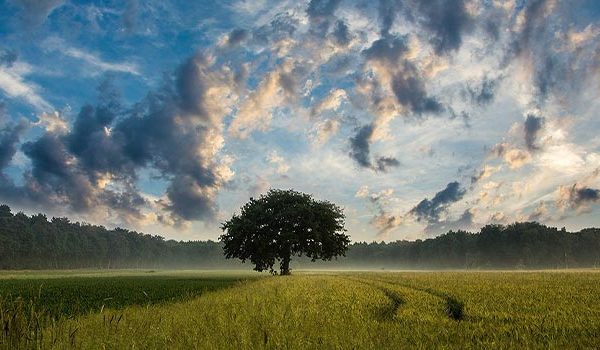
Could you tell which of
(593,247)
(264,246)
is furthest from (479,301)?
(593,247)

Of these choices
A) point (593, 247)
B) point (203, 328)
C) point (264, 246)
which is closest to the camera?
point (203, 328)

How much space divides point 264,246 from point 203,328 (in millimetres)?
51863

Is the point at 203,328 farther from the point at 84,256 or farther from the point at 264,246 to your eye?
the point at 84,256

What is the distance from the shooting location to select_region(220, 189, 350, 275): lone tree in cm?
6209

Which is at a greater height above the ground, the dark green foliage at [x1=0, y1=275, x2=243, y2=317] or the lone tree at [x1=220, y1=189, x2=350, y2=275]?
the lone tree at [x1=220, y1=189, x2=350, y2=275]

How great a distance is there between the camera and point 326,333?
9.64 metres

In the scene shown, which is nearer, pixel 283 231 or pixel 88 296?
pixel 88 296

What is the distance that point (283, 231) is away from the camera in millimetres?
62375

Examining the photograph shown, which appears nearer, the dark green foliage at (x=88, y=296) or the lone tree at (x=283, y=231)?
the dark green foliage at (x=88, y=296)

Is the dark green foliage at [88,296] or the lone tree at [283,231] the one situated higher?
the lone tree at [283,231]

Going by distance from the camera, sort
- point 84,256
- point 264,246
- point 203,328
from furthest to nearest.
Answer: point 84,256 → point 264,246 → point 203,328

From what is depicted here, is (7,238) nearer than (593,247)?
Yes

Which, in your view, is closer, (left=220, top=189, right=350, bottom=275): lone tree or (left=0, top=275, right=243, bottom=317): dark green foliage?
(left=0, top=275, right=243, bottom=317): dark green foliage

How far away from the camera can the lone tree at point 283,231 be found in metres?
62.1
